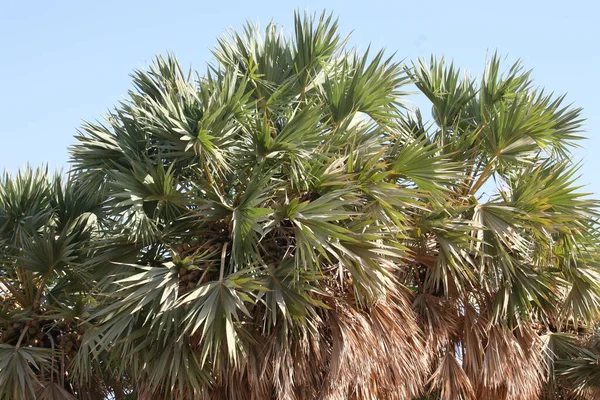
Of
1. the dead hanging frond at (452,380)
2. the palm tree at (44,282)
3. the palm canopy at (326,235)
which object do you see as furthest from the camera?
the dead hanging frond at (452,380)

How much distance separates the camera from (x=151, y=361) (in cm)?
763

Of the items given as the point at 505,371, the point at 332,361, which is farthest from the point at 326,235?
the point at 505,371

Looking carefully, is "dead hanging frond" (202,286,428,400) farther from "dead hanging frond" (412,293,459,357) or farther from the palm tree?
the palm tree

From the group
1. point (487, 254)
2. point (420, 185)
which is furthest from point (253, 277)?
point (487, 254)

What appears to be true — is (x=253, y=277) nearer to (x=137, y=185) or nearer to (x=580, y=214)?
(x=137, y=185)

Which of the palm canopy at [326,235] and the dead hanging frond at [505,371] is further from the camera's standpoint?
the dead hanging frond at [505,371]

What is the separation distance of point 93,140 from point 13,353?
2.21 metres

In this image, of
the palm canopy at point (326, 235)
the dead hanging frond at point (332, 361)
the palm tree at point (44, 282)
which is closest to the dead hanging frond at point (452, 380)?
the palm canopy at point (326, 235)

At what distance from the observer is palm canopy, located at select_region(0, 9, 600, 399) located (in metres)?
7.54

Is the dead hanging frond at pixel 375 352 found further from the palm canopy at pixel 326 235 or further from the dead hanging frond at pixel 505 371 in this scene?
the dead hanging frond at pixel 505 371

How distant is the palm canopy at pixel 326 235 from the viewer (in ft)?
24.7

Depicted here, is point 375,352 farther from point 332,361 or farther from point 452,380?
point 452,380

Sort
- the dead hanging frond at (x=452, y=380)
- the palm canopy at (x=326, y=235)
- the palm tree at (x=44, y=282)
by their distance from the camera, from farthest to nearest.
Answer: the dead hanging frond at (x=452, y=380)
the palm tree at (x=44, y=282)
the palm canopy at (x=326, y=235)

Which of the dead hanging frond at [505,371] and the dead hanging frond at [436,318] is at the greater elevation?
the dead hanging frond at [436,318]
